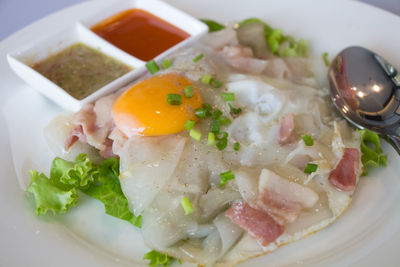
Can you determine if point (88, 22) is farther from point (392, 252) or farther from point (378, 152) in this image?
point (392, 252)

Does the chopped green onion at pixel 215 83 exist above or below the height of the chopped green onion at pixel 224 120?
above

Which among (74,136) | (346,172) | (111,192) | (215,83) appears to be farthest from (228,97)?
(74,136)

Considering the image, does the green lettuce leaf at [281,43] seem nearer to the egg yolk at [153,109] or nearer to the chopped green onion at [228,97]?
the chopped green onion at [228,97]

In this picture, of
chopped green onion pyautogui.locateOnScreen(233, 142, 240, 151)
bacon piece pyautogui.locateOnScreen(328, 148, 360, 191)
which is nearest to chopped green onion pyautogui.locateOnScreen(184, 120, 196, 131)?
chopped green onion pyautogui.locateOnScreen(233, 142, 240, 151)

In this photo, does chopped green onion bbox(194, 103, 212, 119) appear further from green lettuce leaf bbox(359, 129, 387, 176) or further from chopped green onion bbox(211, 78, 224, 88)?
green lettuce leaf bbox(359, 129, 387, 176)

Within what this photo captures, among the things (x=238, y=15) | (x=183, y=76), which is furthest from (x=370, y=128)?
(x=238, y=15)

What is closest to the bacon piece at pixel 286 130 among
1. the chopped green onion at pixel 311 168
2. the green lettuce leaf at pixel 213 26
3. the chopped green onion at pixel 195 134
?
the chopped green onion at pixel 311 168
